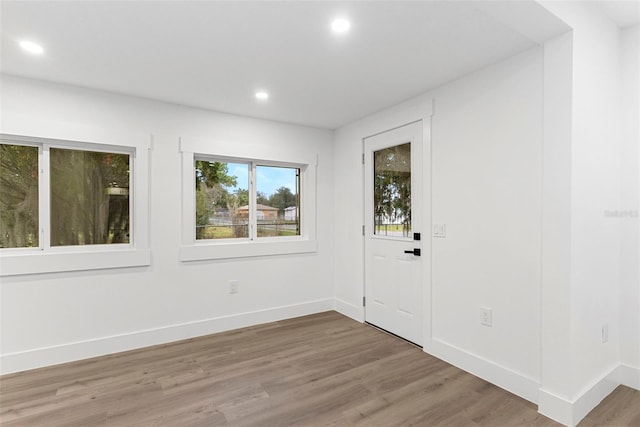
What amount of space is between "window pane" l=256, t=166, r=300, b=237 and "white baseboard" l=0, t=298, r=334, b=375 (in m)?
0.97

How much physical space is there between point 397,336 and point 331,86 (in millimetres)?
2546

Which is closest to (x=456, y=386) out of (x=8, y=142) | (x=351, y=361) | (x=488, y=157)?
(x=351, y=361)

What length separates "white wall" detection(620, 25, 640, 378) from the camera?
2.16 metres

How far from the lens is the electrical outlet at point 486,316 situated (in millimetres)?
2379

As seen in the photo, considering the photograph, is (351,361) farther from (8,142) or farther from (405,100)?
(8,142)

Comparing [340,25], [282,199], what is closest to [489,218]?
[340,25]

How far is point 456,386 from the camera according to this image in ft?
7.54

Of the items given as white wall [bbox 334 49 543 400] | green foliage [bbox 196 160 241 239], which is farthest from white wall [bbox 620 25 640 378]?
green foliage [bbox 196 160 241 239]

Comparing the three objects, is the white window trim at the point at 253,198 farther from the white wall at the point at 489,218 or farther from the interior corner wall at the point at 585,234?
the interior corner wall at the point at 585,234

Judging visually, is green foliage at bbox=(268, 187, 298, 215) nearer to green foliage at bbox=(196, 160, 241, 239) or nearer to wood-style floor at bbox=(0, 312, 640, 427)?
green foliage at bbox=(196, 160, 241, 239)

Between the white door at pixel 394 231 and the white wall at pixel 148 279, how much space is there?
79 centimetres

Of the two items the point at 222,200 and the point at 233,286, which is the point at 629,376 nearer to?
the point at 233,286

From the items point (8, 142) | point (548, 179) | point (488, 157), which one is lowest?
point (548, 179)

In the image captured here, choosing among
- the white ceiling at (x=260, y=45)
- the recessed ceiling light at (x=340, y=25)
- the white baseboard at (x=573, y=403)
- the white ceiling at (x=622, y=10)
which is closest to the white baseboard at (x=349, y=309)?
the white baseboard at (x=573, y=403)
